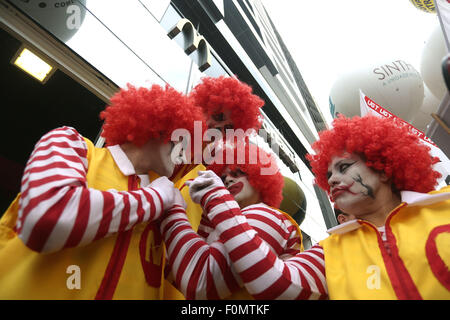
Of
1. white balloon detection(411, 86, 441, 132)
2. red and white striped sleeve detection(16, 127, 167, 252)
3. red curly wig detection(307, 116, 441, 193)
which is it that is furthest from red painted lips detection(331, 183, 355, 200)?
white balloon detection(411, 86, 441, 132)

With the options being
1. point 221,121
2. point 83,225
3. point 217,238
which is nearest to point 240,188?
point 217,238

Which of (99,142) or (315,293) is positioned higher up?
(99,142)

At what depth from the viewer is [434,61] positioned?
3736 mm

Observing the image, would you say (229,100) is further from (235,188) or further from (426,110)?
(426,110)

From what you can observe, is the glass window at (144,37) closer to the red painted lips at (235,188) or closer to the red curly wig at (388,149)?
the red painted lips at (235,188)

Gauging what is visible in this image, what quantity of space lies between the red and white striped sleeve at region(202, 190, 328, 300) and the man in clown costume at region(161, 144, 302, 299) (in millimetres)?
64

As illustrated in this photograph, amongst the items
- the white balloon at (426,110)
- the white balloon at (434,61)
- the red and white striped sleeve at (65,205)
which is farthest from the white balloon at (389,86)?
the red and white striped sleeve at (65,205)

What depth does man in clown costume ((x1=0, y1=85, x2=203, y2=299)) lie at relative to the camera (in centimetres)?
93

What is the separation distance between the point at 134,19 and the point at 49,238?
3.74 metres

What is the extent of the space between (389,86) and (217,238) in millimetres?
3426

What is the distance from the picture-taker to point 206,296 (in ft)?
3.79

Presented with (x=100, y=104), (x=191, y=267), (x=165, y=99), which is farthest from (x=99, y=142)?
(x=191, y=267)

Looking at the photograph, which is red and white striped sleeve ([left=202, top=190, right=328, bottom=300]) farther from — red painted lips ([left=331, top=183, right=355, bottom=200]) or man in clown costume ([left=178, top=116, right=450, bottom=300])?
red painted lips ([left=331, top=183, right=355, bottom=200])

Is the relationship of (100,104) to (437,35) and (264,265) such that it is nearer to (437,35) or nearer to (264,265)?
(264,265)
